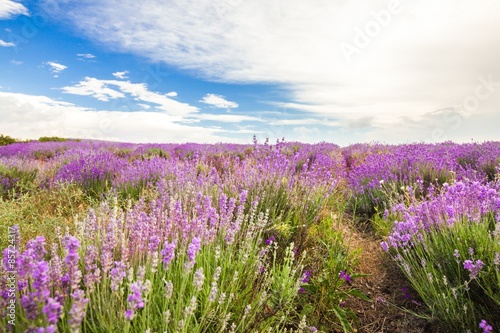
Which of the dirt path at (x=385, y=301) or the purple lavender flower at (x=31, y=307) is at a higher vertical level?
the purple lavender flower at (x=31, y=307)

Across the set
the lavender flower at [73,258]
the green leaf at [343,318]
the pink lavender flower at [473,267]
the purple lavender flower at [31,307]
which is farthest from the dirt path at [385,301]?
the purple lavender flower at [31,307]

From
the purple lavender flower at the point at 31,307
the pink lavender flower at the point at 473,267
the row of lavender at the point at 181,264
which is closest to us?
the purple lavender flower at the point at 31,307

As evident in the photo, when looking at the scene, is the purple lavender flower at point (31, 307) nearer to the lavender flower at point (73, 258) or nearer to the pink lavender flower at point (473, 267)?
the lavender flower at point (73, 258)

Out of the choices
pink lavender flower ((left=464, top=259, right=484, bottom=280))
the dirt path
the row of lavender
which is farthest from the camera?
the dirt path

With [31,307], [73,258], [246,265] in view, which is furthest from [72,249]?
[246,265]

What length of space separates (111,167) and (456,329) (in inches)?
226

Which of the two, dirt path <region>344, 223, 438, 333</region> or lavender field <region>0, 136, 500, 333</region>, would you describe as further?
dirt path <region>344, 223, 438, 333</region>

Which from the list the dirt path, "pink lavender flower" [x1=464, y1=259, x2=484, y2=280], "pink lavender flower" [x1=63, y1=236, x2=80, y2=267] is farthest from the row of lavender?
"pink lavender flower" [x1=464, y1=259, x2=484, y2=280]

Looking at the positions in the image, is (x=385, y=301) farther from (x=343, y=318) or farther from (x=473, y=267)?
(x=473, y=267)

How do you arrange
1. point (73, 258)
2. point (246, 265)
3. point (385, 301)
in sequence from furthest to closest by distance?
point (385, 301) < point (246, 265) < point (73, 258)

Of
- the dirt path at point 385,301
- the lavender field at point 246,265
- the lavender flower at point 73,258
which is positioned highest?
the lavender flower at point 73,258

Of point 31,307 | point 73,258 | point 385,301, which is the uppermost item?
point 73,258

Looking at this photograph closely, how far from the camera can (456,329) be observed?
2.26m

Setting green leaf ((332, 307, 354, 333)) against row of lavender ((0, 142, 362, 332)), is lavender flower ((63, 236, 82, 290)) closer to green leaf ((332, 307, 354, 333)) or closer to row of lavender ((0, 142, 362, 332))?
row of lavender ((0, 142, 362, 332))
